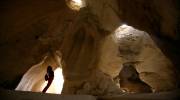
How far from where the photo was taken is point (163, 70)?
11.3 metres

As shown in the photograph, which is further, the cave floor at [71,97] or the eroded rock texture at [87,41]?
the eroded rock texture at [87,41]

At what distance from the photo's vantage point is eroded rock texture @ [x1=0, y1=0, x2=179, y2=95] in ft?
30.1

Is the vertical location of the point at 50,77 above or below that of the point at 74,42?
below

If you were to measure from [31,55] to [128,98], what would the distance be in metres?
6.71

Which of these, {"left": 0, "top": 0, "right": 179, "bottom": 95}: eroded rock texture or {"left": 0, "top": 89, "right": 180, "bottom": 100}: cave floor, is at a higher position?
{"left": 0, "top": 0, "right": 179, "bottom": 95}: eroded rock texture

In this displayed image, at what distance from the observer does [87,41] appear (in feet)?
41.1

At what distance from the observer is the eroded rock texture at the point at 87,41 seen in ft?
30.1

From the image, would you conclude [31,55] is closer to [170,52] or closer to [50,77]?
[50,77]

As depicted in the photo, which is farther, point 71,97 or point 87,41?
point 87,41

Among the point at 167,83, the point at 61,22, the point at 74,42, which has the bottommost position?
the point at 167,83

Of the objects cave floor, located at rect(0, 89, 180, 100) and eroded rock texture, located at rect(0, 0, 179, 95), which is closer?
cave floor, located at rect(0, 89, 180, 100)

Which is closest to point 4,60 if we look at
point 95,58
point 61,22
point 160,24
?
point 61,22

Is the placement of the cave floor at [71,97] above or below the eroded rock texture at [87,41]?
below

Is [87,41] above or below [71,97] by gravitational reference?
above
